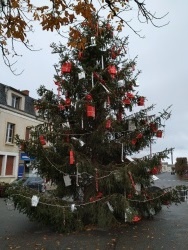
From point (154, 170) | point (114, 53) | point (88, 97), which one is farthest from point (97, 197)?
point (114, 53)

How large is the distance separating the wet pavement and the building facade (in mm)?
18548

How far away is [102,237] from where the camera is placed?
8.12 metres

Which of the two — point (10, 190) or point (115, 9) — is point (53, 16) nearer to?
point (115, 9)

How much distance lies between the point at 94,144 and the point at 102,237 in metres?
2.85

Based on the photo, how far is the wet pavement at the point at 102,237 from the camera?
736cm

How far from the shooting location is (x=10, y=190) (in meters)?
8.32

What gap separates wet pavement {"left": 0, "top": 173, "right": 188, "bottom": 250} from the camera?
24.2 feet

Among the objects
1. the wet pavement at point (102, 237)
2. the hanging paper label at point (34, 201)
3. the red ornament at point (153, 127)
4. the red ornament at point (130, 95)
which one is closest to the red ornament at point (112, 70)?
the red ornament at point (130, 95)

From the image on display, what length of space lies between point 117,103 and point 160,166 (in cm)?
246

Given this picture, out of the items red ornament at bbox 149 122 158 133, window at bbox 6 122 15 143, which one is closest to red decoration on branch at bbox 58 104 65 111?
red ornament at bbox 149 122 158 133

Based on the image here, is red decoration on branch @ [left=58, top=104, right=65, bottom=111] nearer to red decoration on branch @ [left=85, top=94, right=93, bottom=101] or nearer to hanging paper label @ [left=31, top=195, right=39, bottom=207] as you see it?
red decoration on branch @ [left=85, top=94, right=93, bottom=101]

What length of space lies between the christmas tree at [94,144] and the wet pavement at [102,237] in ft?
1.20

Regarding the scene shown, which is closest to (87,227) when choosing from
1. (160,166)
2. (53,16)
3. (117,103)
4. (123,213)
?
(123,213)

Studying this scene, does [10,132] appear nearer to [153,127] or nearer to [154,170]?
[153,127]
